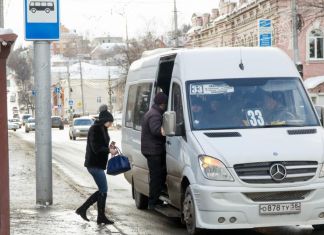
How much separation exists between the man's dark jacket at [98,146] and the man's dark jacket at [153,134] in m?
0.58

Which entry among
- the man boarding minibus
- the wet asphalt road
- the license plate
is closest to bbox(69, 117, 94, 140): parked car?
the wet asphalt road

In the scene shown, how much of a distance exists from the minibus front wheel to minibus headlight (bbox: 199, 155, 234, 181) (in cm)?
43

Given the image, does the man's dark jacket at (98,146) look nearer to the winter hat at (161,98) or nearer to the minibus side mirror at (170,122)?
the winter hat at (161,98)

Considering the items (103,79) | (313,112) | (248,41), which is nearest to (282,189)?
(313,112)

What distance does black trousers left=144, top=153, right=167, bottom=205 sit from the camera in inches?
415

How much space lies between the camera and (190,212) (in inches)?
357

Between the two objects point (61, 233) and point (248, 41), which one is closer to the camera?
point (61, 233)

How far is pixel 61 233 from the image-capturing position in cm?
971

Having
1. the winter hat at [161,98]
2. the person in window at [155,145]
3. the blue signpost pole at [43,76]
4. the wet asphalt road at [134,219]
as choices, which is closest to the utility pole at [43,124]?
the blue signpost pole at [43,76]

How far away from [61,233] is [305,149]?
3.40 metres

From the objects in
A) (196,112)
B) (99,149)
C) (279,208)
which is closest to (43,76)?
(99,149)

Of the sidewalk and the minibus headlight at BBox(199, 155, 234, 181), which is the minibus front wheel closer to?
the minibus headlight at BBox(199, 155, 234, 181)

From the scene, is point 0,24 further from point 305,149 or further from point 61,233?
point 305,149

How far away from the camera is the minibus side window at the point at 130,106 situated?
1296 centimetres
